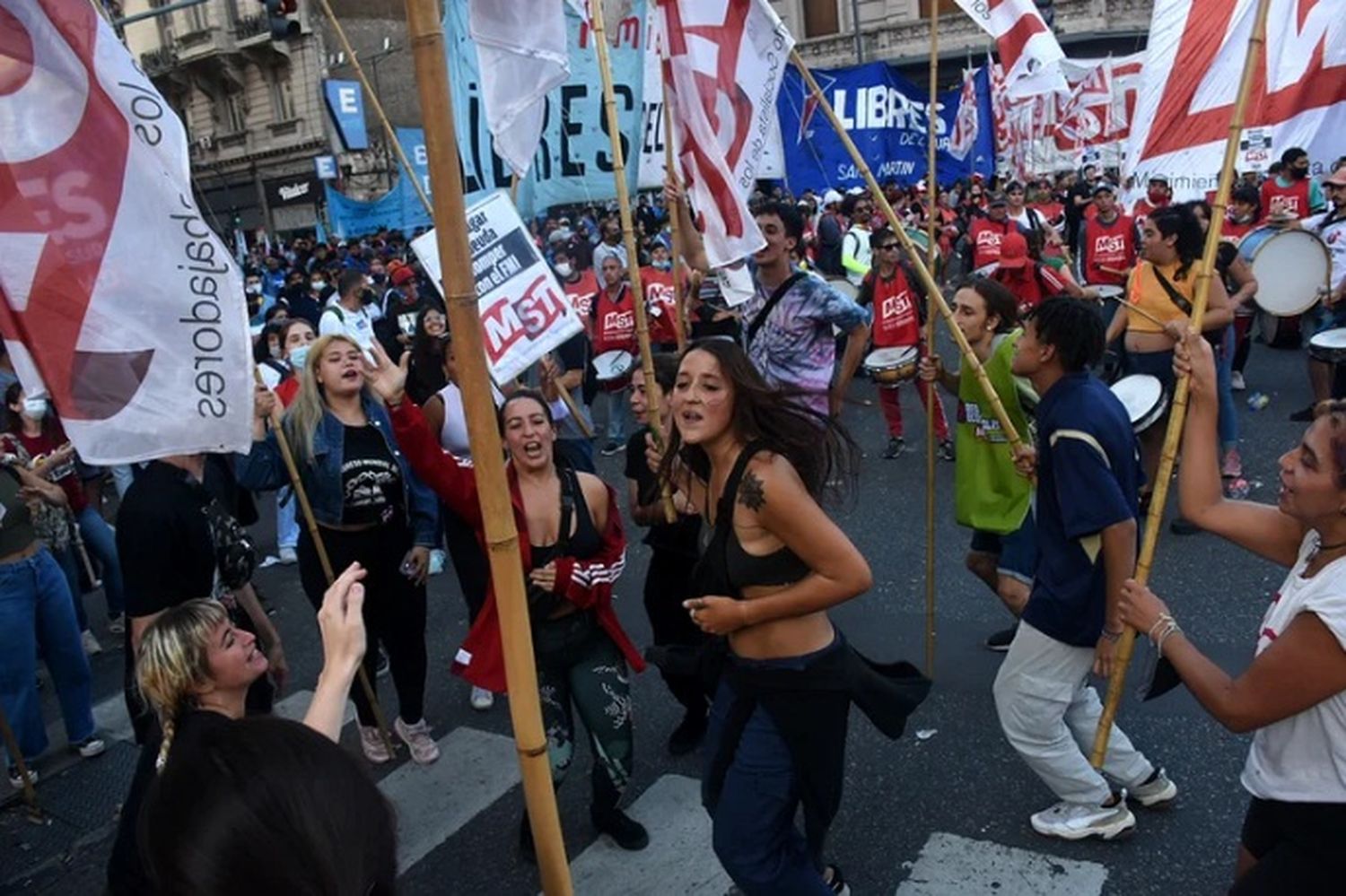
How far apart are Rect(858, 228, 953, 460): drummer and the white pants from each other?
505 cm

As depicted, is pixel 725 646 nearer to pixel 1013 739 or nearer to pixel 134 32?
pixel 1013 739

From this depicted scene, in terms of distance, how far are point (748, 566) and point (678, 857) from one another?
154 cm

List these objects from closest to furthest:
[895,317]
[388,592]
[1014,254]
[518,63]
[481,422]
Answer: [481,422] < [518,63] < [388,592] < [895,317] < [1014,254]

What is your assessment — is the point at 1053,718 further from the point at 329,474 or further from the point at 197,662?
the point at 329,474

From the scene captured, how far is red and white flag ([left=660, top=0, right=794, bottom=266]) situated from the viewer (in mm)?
4223

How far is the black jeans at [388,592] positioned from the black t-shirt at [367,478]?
0.26 feet

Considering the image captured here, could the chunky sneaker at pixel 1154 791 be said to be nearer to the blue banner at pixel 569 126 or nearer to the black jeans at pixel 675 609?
the black jeans at pixel 675 609

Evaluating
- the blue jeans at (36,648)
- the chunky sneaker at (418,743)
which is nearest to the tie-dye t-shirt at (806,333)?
the chunky sneaker at (418,743)

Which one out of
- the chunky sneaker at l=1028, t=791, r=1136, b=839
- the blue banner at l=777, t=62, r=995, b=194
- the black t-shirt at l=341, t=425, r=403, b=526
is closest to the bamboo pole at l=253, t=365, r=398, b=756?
the black t-shirt at l=341, t=425, r=403, b=526

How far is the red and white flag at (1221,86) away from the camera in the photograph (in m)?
3.29

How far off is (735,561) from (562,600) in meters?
1.00

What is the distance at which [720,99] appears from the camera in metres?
4.32

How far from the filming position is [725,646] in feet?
9.55

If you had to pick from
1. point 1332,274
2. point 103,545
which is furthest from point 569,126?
point 1332,274
